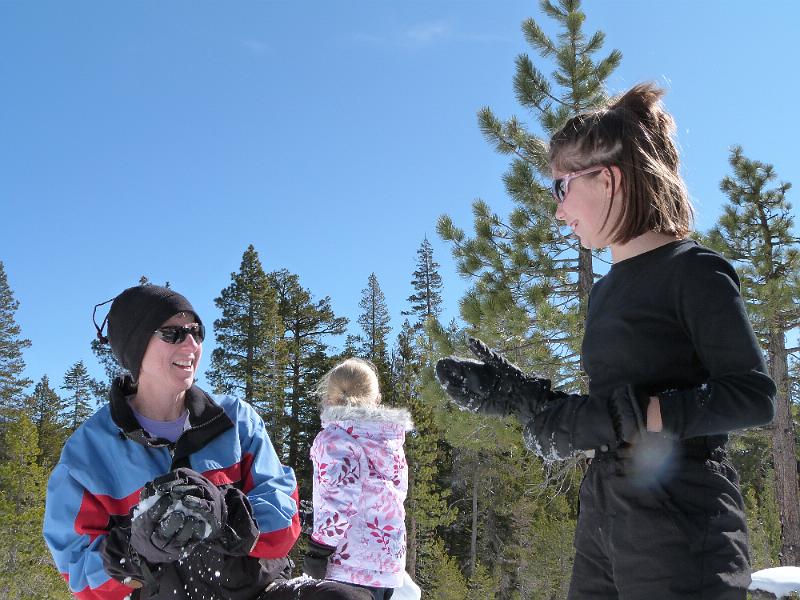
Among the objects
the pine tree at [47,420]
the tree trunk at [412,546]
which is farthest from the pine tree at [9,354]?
the tree trunk at [412,546]

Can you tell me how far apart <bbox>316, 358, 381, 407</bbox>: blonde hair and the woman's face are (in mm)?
1050

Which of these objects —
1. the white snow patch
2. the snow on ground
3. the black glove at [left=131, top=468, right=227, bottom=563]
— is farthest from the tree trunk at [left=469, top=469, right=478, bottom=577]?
the black glove at [left=131, top=468, right=227, bottom=563]

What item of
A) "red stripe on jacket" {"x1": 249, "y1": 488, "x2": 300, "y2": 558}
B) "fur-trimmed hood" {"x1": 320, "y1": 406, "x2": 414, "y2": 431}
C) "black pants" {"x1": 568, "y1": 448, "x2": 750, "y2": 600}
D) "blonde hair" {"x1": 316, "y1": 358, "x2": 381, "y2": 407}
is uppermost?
"blonde hair" {"x1": 316, "y1": 358, "x2": 381, "y2": 407}

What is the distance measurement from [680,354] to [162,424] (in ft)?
6.37

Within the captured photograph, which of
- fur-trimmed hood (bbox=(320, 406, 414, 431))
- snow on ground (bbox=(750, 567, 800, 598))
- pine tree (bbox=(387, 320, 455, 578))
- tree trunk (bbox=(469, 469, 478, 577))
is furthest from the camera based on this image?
tree trunk (bbox=(469, 469, 478, 577))

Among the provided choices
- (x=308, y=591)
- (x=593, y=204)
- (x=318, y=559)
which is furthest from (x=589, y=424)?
(x=318, y=559)

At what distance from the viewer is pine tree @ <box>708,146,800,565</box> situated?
11.1 m

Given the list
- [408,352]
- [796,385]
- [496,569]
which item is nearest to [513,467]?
[496,569]

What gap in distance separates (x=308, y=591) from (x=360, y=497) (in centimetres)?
88

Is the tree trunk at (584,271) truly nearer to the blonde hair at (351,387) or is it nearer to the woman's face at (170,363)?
the blonde hair at (351,387)

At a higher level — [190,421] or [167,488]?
[190,421]

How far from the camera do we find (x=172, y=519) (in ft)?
6.54

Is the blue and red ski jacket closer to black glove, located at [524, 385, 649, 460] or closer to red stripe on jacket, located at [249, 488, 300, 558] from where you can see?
red stripe on jacket, located at [249, 488, 300, 558]

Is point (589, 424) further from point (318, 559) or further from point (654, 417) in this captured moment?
point (318, 559)
